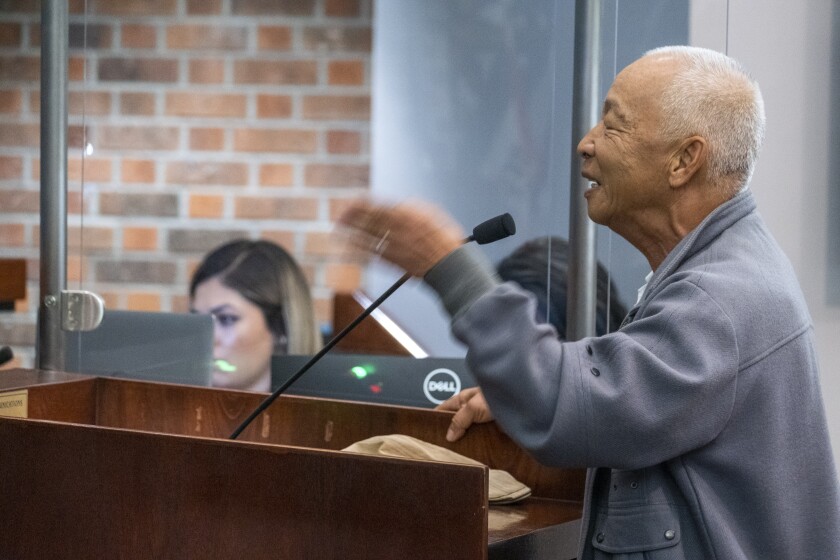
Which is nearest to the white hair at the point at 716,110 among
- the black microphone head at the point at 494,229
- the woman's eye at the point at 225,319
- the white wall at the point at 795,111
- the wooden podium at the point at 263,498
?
the black microphone head at the point at 494,229

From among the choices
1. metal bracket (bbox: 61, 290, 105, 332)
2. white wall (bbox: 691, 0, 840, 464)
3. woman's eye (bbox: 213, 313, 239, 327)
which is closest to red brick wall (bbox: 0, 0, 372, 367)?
woman's eye (bbox: 213, 313, 239, 327)

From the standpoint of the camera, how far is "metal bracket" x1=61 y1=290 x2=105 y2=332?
239 cm

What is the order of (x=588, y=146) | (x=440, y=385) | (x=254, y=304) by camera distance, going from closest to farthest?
(x=588, y=146), (x=440, y=385), (x=254, y=304)

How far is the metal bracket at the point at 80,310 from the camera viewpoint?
2393mm

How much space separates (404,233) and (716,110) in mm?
374

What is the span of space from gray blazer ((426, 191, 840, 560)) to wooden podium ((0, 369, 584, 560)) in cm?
11

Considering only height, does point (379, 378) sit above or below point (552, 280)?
below

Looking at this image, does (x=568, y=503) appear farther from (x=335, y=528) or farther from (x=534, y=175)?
(x=534, y=175)

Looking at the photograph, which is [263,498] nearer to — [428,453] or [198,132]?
[428,453]

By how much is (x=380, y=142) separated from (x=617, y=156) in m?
1.31

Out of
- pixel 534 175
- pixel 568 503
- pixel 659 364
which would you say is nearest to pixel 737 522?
pixel 659 364

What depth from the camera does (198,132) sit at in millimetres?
2746

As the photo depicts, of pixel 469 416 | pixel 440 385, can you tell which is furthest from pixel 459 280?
pixel 440 385

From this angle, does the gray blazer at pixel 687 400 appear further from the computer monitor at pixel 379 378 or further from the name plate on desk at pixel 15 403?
the computer monitor at pixel 379 378
